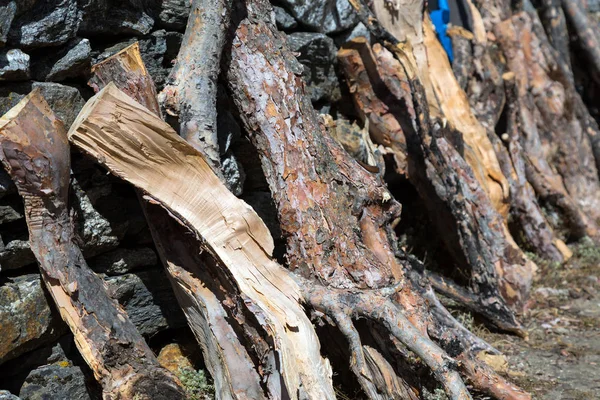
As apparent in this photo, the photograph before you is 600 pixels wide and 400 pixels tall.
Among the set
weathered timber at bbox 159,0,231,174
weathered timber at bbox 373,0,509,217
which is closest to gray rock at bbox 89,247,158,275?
weathered timber at bbox 159,0,231,174

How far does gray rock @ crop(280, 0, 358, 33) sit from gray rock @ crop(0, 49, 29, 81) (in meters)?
1.84

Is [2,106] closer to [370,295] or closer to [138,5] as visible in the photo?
[138,5]

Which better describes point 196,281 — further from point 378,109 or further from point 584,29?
point 584,29

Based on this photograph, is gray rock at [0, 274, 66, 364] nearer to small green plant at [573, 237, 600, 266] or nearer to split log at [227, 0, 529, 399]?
split log at [227, 0, 529, 399]

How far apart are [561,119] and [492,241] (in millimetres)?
2029

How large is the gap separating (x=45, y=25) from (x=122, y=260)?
1.15m

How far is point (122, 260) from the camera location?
3.33m

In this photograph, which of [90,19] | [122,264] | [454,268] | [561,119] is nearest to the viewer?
[90,19]

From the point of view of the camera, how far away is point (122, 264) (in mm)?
3336

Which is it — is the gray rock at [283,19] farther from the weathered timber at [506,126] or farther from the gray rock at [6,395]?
the gray rock at [6,395]

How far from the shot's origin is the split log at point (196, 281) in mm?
2998

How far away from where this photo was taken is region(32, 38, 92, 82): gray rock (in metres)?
2.99

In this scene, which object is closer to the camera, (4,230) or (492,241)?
(4,230)

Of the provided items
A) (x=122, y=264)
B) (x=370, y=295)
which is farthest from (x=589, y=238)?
(x=122, y=264)
